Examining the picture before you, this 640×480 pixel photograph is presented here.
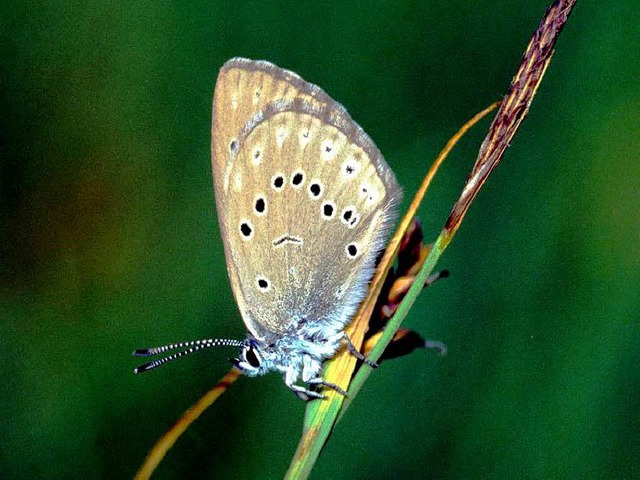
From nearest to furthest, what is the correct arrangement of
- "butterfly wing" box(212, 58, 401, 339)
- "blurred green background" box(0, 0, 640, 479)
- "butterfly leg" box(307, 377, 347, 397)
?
"butterfly leg" box(307, 377, 347, 397), "butterfly wing" box(212, 58, 401, 339), "blurred green background" box(0, 0, 640, 479)

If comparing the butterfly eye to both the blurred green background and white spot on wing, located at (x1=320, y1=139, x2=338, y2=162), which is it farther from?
white spot on wing, located at (x1=320, y1=139, x2=338, y2=162)

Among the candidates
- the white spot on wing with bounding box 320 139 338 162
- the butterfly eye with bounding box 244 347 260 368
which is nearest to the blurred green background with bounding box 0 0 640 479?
the butterfly eye with bounding box 244 347 260 368

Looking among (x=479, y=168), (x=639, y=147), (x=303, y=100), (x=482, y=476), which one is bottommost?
(x=482, y=476)

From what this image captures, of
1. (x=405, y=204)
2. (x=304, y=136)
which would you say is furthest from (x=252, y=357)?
(x=405, y=204)

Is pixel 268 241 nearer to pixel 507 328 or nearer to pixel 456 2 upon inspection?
pixel 507 328

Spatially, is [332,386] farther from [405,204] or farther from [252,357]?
[405,204]

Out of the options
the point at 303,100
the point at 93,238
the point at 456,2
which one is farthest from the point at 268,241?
the point at 456,2
